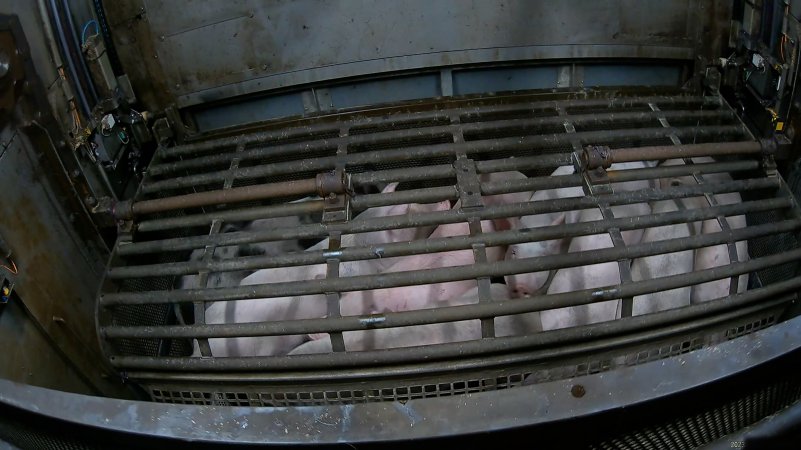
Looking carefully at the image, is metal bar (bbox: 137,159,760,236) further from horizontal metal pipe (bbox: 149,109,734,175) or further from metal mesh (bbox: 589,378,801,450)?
metal mesh (bbox: 589,378,801,450)

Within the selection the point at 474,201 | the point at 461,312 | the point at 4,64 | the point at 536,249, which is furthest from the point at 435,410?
the point at 4,64

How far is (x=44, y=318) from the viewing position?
202 cm

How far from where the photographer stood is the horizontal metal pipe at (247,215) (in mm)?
2111

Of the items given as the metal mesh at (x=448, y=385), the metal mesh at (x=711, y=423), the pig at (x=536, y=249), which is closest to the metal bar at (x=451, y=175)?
the pig at (x=536, y=249)

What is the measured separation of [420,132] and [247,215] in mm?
762

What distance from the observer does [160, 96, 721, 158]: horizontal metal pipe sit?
252cm

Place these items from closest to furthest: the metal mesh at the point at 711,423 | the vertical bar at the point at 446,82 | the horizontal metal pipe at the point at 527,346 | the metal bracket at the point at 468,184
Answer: the metal mesh at the point at 711,423 < the horizontal metal pipe at the point at 527,346 < the metal bracket at the point at 468,184 < the vertical bar at the point at 446,82

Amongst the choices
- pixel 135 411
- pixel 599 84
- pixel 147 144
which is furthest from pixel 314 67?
pixel 135 411

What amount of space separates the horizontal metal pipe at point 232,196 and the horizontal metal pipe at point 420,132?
0.98ft

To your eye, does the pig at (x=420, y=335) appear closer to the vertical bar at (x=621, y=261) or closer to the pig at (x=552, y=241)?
the pig at (x=552, y=241)

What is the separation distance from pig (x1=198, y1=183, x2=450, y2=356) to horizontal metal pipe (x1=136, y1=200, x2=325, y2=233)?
0.49ft

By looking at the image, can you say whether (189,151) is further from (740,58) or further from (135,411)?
(740,58)

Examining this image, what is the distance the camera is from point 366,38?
8.80 feet

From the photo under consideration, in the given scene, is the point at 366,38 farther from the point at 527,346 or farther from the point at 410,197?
the point at 527,346
